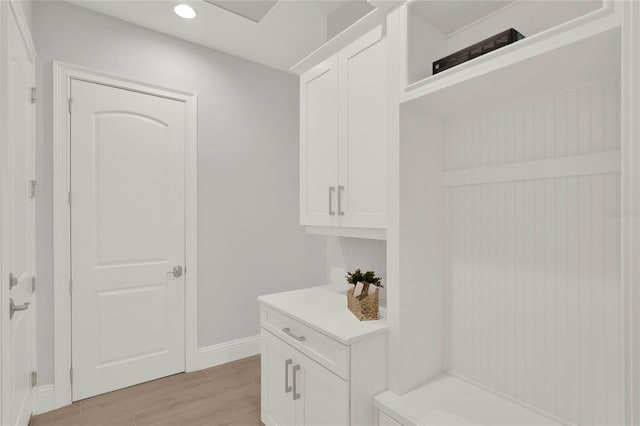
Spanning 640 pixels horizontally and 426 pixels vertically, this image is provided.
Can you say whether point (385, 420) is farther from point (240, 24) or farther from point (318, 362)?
point (240, 24)

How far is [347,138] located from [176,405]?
82.9 inches

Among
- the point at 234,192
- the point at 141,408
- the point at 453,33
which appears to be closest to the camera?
the point at 453,33

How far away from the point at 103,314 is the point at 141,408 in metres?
0.70

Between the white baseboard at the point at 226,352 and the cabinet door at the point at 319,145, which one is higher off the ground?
the cabinet door at the point at 319,145

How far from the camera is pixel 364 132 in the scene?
5.41ft

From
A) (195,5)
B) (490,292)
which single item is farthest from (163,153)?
(490,292)

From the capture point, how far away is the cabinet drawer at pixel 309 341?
1402 millimetres

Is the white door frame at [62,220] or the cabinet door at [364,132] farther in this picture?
the white door frame at [62,220]

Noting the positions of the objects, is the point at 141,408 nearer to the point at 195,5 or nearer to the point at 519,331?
the point at 519,331

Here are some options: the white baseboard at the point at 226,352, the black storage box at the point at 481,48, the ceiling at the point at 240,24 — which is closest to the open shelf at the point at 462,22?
the black storage box at the point at 481,48

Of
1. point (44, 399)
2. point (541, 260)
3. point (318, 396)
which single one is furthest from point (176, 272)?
point (541, 260)

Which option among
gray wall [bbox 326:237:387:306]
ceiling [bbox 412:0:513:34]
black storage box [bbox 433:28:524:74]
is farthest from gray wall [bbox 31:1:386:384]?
ceiling [bbox 412:0:513:34]

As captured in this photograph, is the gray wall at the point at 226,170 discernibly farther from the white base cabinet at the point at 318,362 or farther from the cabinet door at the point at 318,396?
the cabinet door at the point at 318,396

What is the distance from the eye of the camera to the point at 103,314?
2.40m
